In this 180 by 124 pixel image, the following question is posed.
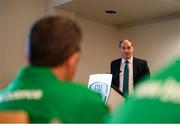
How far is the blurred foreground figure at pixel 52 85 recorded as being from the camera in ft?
2.89

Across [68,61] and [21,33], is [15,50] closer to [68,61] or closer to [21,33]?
[21,33]

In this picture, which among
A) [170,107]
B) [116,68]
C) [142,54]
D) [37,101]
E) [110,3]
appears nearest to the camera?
[170,107]

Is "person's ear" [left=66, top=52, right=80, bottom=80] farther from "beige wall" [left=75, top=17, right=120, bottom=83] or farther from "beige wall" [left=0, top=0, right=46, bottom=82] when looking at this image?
"beige wall" [left=75, top=17, right=120, bottom=83]

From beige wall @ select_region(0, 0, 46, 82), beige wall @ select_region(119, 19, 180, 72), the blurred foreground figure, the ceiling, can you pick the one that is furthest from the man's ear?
beige wall @ select_region(119, 19, 180, 72)

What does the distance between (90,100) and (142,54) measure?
5.94m

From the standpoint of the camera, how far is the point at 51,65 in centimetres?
94

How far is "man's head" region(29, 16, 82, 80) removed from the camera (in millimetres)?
921

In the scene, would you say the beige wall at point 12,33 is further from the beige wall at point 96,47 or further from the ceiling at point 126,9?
the beige wall at point 96,47

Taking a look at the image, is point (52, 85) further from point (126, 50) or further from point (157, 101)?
point (126, 50)

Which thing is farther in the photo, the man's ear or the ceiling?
the ceiling

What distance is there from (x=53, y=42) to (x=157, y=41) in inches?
227

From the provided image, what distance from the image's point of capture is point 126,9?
5.98 m

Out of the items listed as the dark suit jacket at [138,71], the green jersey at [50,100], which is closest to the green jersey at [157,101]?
the green jersey at [50,100]

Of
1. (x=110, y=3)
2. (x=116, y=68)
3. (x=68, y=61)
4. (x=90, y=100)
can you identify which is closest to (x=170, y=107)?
(x=90, y=100)
